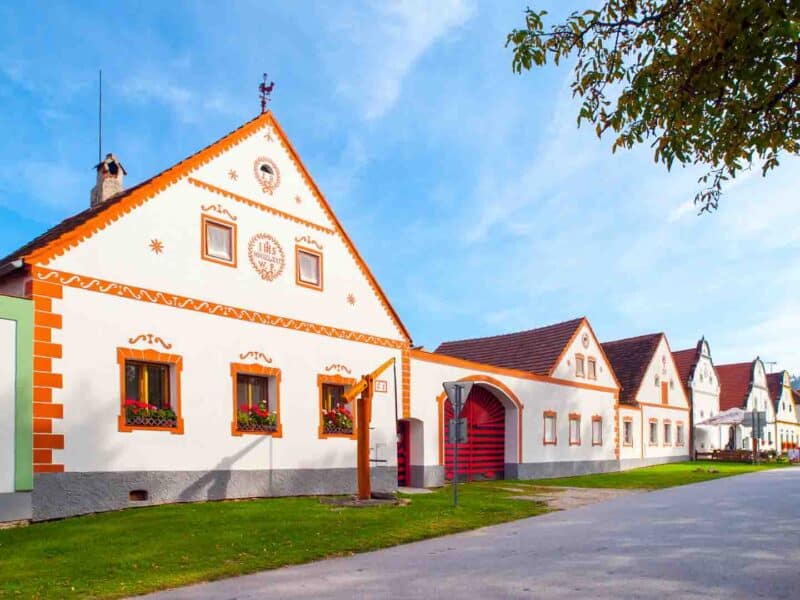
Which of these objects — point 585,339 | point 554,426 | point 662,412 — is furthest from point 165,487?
point 662,412

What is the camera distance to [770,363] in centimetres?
6612

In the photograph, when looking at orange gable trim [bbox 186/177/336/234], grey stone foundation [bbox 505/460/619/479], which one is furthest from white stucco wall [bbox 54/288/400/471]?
grey stone foundation [bbox 505/460/619/479]

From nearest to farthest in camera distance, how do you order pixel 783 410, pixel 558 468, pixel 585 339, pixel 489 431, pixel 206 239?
pixel 206 239 < pixel 489 431 < pixel 558 468 < pixel 585 339 < pixel 783 410

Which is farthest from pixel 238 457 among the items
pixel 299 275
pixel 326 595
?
pixel 326 595

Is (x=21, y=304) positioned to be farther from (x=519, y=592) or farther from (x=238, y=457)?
(x=519, y=592)

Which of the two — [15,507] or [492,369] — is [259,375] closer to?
[15,507]

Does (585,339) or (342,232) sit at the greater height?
(342,232)

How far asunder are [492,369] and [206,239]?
1239 centimetres

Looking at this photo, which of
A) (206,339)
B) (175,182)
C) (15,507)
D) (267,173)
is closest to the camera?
(15,507)

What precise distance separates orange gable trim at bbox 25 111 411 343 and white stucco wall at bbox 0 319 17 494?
1383mm

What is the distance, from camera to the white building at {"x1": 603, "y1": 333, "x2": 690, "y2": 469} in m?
37.7

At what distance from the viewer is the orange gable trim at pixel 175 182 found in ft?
46.1

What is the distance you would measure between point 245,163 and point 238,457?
6680mm

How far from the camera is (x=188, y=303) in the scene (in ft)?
53.4
